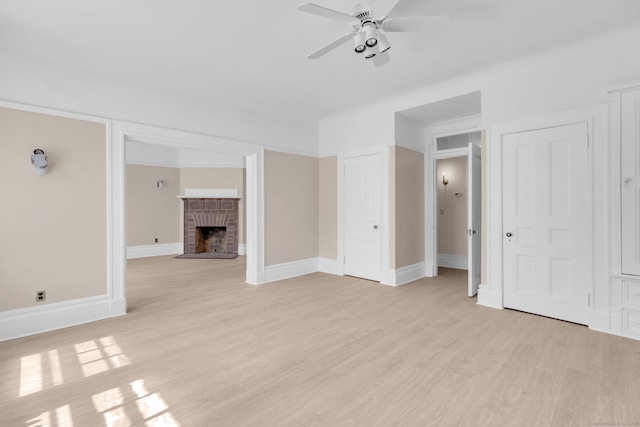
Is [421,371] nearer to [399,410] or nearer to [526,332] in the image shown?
[399,410]

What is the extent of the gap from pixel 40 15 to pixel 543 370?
475 centimetres

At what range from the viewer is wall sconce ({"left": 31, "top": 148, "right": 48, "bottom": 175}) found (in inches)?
119

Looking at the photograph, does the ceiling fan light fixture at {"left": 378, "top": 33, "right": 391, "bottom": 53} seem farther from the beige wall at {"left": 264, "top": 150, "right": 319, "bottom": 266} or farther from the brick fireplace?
the brick fireplace

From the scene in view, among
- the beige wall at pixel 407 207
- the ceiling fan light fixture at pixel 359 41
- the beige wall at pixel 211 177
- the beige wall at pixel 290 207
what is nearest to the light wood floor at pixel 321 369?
the beige wall at pixel 407 207

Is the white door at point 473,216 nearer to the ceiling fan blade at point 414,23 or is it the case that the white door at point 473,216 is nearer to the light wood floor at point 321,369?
the light wood floor at point 321,369

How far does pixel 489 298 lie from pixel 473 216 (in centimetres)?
104

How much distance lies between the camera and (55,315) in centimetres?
317

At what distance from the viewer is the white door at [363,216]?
4.99m

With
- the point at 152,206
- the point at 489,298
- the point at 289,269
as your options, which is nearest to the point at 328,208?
the point at 289,269

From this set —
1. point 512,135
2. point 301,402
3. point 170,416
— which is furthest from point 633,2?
point 170,416

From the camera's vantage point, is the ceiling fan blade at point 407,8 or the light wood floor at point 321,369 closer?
the light wood floor at point 321,369

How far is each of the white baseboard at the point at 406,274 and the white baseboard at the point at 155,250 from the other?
5840 millimetres

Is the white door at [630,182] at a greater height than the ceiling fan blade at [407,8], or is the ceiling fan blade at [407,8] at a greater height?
the ceiling fan blade at [407,8]

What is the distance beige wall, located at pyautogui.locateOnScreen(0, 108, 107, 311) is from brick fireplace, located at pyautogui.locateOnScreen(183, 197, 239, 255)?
4693mm
